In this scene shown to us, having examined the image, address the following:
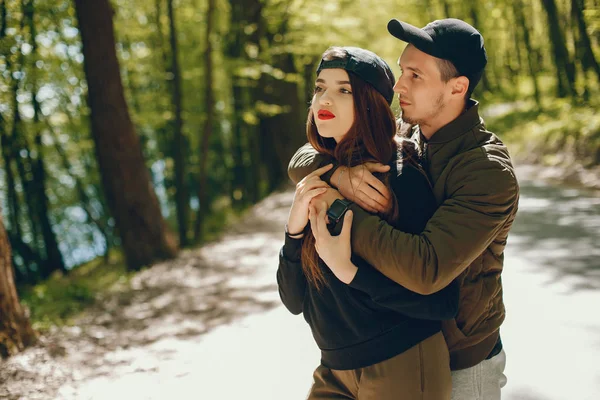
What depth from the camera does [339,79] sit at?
6.40ft

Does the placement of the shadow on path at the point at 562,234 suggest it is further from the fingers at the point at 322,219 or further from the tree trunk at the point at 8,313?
the tree trunk at the point at 8,313

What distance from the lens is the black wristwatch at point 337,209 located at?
185cm

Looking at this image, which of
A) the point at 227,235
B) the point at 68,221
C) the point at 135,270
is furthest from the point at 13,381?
the point at 68,221

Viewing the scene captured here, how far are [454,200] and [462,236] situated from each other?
4.9 inches

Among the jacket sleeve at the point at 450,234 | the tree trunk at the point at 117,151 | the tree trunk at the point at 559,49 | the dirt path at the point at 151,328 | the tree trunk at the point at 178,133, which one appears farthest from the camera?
the tree trunk at the point at 559,49

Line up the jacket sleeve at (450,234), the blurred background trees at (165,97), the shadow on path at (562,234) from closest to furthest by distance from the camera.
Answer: the jacket sleeve at (450,234), the shadow on path at (562,234), the blurred background trees at (165,97)

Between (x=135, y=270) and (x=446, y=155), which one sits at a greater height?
(x=446, y=155)

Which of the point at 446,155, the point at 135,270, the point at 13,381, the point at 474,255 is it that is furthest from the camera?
the point at 135,270

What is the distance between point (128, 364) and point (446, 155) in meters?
4.54

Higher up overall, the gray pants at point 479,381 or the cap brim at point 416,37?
the cap brim at point 416,37

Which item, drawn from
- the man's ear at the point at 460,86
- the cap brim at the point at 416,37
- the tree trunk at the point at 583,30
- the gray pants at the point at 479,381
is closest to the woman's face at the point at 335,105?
the cap brim at the point at 416,37

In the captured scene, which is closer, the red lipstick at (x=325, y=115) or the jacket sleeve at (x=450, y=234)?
the jacket sleeve at (x=450, y=234)

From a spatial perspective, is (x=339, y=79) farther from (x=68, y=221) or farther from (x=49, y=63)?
(x=68, y=221)

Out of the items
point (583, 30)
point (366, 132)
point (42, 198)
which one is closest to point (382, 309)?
point (366, 132)
